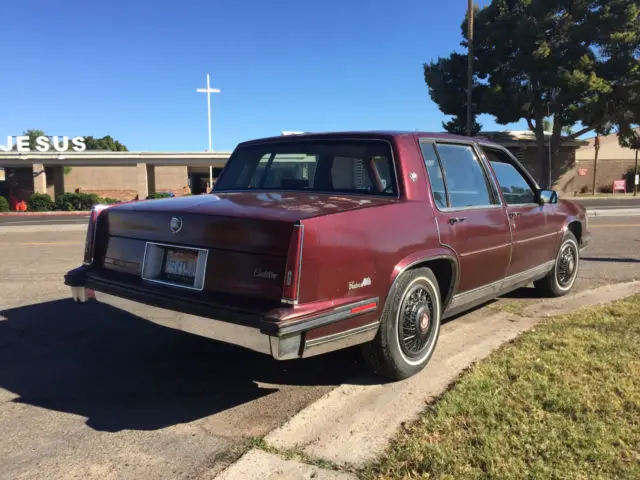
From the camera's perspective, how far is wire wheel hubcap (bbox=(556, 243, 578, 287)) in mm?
5961

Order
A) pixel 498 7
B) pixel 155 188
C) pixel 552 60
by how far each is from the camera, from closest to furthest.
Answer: pixel 552 60, pixel 498 7, pixel 155 188

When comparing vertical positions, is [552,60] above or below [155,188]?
above

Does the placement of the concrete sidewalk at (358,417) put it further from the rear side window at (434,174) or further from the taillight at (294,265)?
the rear side window at (434,174)

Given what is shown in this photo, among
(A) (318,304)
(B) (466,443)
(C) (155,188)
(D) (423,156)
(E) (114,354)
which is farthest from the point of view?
(C) (155,188)

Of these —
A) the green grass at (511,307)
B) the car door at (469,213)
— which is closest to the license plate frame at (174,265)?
the car door at (469,213)

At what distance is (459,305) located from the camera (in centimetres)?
414

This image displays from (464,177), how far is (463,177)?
0.07 feet

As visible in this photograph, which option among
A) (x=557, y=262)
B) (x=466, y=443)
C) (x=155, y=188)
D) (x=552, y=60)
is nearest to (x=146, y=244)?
(x=466, y=443)

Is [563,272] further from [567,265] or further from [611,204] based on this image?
[611,204]

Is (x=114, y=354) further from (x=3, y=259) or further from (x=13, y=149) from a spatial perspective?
(x=13, y=149)

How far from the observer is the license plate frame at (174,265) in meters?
3.20

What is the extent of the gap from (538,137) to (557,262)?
33.4 m

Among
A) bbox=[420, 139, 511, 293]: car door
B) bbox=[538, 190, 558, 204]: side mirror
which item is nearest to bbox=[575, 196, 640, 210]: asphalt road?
bbox=[538, 190, 558, 204]: side mirror

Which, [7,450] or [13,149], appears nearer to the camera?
[7,450]
